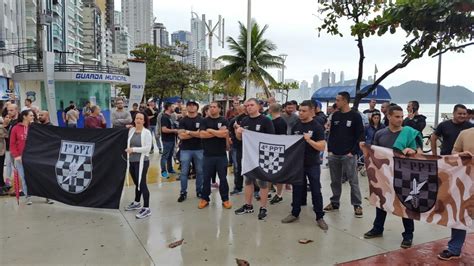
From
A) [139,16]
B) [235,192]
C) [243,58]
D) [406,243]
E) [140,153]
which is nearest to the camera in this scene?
[406,243]

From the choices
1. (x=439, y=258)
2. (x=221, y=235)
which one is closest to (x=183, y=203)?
(x=221, y=235)

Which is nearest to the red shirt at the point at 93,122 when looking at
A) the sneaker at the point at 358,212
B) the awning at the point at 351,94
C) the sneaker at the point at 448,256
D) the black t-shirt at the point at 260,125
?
the black t-shirt at the point at 260,125

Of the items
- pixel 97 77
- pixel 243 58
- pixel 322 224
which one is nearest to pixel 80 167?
pixel 322 224

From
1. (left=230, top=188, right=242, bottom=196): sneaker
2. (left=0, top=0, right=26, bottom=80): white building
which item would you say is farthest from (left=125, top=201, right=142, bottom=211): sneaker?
(left=0, top=0, right=26, bottom=80): white building

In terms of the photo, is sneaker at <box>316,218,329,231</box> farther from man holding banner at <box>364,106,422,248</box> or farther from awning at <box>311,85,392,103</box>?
awning at <box>311,85,392,103</box>

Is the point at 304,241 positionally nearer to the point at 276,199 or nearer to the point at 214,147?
the point at 276,199

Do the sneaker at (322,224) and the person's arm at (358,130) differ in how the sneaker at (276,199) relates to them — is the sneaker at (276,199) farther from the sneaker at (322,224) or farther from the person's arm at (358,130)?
the person's arm at (358,130)

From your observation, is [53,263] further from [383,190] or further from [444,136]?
[444,136]

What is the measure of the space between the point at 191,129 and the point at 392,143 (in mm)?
3095

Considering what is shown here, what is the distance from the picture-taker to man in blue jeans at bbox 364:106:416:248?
4.43m

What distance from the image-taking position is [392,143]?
15.0ft

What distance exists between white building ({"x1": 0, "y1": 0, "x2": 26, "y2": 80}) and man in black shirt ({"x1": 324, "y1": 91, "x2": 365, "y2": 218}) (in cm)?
2924

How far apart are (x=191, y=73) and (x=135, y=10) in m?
91.2

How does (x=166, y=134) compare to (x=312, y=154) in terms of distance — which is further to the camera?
(x=166, y=134)
